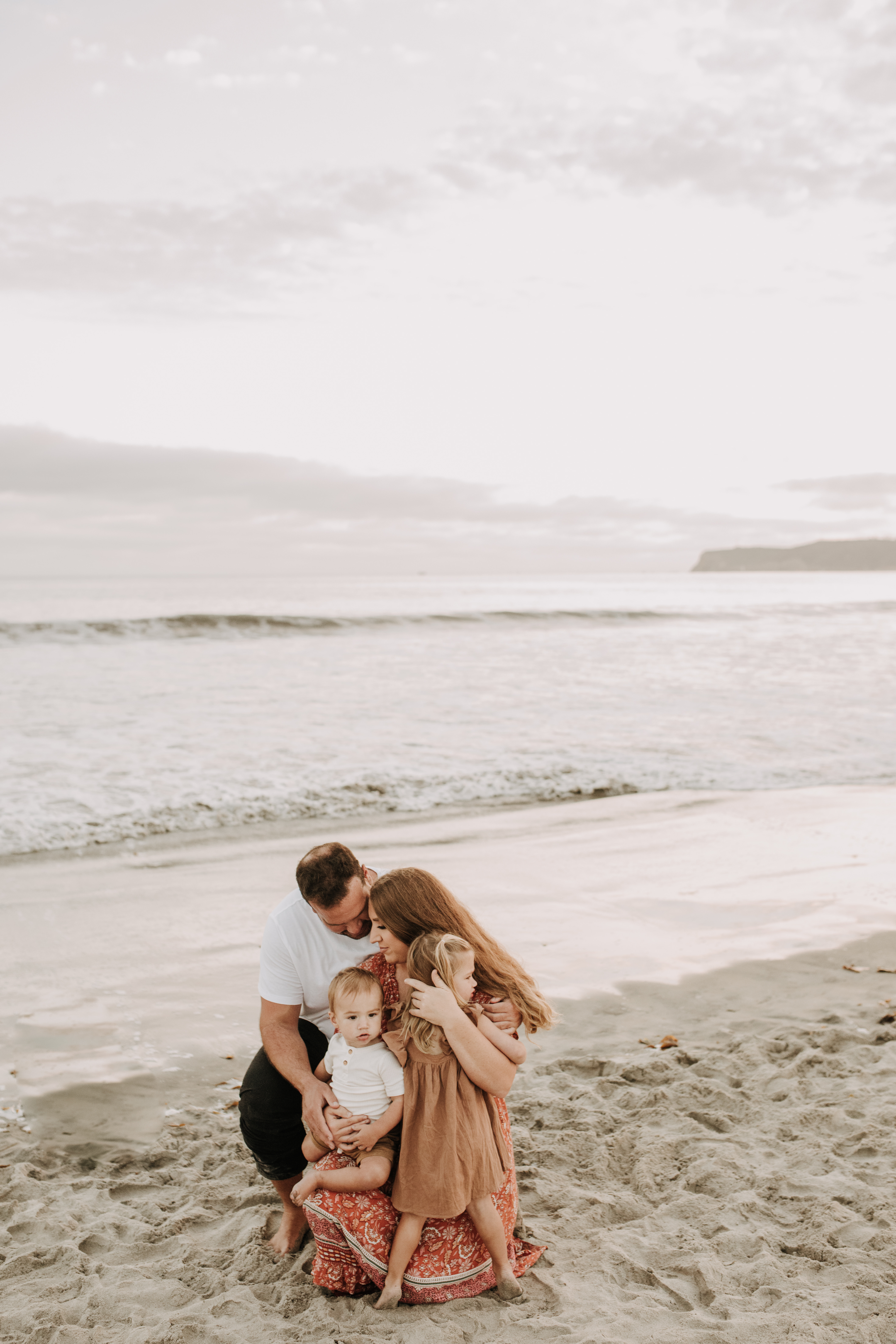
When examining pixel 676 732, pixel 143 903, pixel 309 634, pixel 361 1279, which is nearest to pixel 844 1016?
pixel 361 1279

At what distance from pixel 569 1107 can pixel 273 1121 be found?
1386 mm

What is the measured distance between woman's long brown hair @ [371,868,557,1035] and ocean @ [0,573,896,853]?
21.0 ft

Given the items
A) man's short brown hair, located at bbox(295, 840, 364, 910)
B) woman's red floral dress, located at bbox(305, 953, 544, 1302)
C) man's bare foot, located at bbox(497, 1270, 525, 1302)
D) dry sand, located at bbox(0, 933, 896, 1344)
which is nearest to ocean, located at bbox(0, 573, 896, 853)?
dry sand, located at bbox(0, 933, 896, 1344)

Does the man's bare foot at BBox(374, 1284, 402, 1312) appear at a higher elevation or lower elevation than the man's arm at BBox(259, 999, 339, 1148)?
lower

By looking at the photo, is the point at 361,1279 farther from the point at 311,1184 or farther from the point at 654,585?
the point at 654,585

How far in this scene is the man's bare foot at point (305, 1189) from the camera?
9.26 ft

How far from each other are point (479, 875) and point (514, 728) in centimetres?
662

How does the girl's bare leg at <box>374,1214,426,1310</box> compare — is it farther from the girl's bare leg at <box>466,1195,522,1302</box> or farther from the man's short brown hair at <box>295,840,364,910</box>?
the man's short brown hair at <box>295,840,364,910</box>

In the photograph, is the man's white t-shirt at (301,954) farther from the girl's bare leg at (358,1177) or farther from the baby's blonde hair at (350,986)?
the girl's bare leg at (358,1177)

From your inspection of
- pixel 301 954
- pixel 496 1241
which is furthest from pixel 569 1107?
pixel 301 954

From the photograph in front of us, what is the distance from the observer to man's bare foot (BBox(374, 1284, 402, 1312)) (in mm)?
2773

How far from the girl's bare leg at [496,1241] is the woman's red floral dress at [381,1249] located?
0.09ft

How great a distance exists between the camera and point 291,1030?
3125 millimetres

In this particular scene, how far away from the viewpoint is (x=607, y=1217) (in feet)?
10.7
